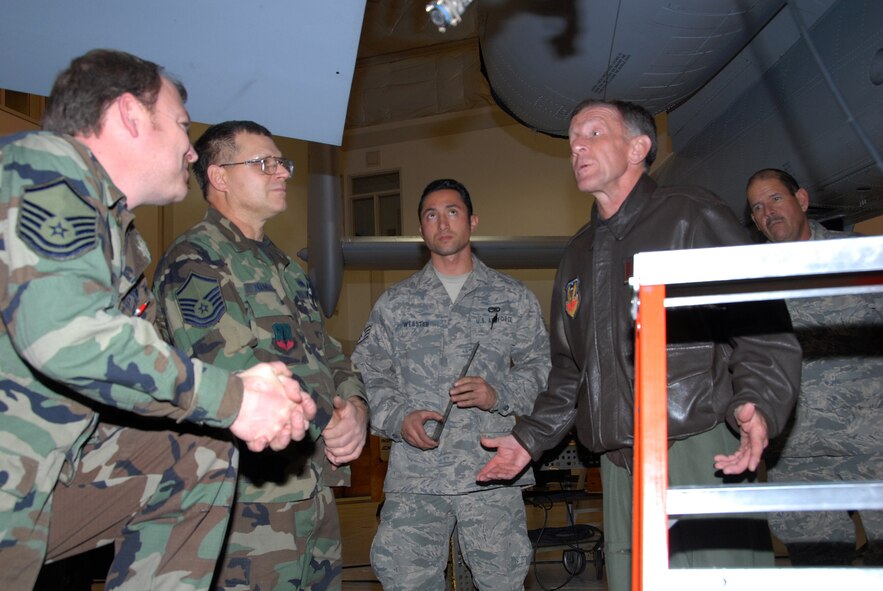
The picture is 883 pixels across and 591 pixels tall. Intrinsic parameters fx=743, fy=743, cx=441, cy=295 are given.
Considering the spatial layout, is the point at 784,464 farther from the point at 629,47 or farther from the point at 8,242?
the point at 8,242

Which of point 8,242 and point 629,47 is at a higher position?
point 629,47

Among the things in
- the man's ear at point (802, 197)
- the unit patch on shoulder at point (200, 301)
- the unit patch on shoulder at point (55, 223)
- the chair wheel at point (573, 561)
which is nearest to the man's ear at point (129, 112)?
the unit patch on shoulder at point (55, 223)

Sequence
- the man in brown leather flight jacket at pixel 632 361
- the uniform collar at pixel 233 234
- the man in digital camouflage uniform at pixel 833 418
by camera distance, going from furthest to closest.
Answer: the man in digital camouflage uniform at pixel 833 418 < the uniform collar at pixel 233 234 < the man in brown leather flight jacket at pixel 632 361

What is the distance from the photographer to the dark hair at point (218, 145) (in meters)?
2.62

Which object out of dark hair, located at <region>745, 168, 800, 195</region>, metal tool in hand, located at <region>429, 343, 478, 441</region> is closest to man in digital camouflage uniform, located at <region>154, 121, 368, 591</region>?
metal tool in hand, located at <region>429, 343, 478, 441</region>

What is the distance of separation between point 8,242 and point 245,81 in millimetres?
1701

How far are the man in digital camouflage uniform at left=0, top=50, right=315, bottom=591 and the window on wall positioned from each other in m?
10.9

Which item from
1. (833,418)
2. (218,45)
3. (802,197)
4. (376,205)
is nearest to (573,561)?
(833,418)

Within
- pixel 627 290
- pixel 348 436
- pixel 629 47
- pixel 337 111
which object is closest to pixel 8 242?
pixel 348 436

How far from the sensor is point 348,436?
2.37 metres

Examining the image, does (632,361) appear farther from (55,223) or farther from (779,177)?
(779,177)

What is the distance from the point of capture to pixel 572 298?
101 inches

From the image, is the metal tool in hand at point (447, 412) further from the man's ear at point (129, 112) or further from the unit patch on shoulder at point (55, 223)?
the unit patch on shoulder at point (55, 223)

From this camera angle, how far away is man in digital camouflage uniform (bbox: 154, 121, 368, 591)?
84.7 inches
